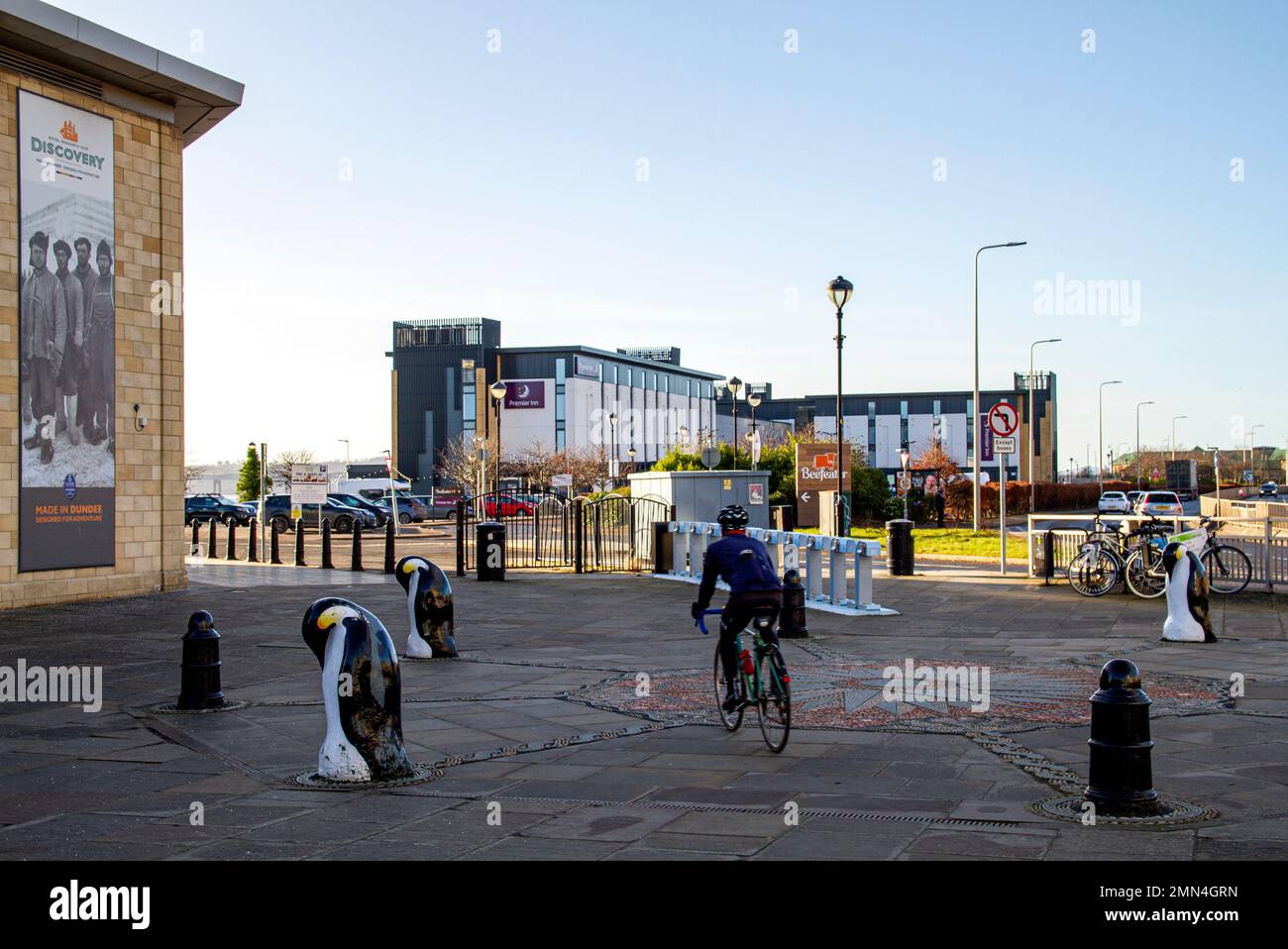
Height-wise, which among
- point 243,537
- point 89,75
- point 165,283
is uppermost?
point 89,75

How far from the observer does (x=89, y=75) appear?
58.1 ft

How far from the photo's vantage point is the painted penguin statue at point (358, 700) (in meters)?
6.97

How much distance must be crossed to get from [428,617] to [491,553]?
31.6 feet

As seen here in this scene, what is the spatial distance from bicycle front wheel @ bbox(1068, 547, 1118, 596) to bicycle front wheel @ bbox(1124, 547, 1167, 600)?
24 cm

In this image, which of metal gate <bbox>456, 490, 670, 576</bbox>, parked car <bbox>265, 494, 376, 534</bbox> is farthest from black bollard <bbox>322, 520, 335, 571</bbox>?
parked car <bbox>265, 494, 376, 534</bbox>

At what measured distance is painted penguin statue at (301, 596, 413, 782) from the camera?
697cm

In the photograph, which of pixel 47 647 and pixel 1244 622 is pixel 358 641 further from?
pixel 1244 622

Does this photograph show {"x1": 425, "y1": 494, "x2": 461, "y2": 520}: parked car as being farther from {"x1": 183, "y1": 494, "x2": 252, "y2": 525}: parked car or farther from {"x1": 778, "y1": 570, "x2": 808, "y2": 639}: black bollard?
{"x1": 778, "y1": 570, "x2": 808, "y2": 639}: black bollard

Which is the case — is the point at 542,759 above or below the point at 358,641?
below

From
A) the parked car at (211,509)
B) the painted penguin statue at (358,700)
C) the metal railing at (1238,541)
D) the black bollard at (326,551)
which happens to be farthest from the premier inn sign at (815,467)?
the painted penguin statue at (358,700)

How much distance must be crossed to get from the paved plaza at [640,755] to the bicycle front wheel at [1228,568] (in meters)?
→ 2.33

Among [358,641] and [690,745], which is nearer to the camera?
[358,641]
